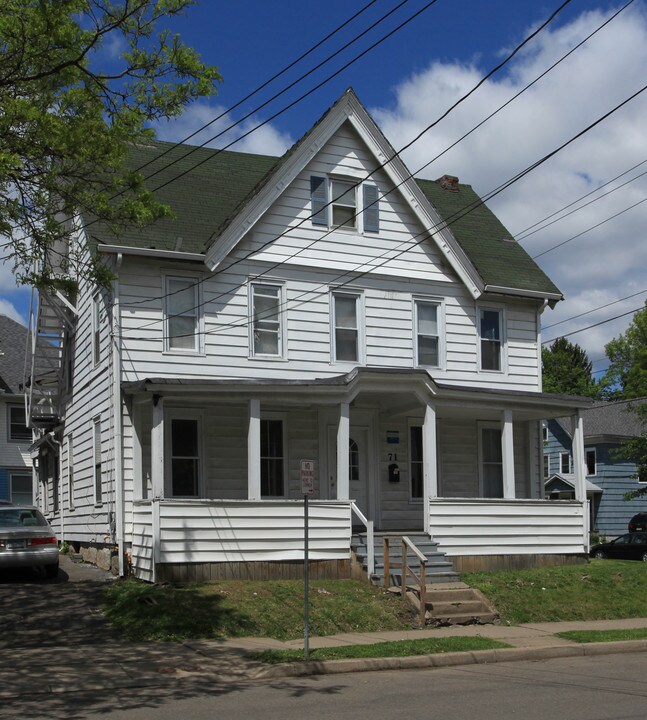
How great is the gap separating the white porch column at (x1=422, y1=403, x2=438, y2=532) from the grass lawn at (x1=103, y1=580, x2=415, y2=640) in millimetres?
2688

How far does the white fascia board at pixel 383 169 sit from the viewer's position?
20.2 m

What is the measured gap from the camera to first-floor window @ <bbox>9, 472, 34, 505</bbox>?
4006cm

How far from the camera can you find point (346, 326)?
2178 centimetres

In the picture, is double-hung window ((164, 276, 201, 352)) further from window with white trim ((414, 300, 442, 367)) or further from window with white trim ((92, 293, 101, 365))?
window with white trim ((414, 300, 442, 367))

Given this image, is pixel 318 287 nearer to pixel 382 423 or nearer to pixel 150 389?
pixel 382 423

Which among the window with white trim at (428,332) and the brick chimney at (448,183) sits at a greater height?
the brick chimney at (448,183)

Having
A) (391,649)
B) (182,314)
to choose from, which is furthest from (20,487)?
(391,649)

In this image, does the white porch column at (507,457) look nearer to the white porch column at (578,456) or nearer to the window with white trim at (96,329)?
the white porch column at (578,456)

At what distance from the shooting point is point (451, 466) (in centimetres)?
2294

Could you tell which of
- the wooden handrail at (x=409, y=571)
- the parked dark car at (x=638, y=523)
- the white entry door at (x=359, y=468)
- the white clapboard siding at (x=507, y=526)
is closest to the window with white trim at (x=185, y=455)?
the white entry door at (x=359, y=468)

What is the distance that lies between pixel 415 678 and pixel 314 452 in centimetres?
994

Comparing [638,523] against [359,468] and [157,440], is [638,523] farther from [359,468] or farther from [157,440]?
[157,440]

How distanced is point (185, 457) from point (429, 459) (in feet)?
16.8

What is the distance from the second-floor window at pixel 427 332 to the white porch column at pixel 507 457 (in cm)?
252
